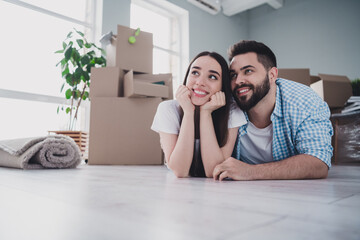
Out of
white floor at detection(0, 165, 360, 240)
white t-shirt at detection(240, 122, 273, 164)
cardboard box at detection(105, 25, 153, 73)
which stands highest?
cardboard box at detection(105, 25, 153, 73)

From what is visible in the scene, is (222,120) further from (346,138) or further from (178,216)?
(346,138)

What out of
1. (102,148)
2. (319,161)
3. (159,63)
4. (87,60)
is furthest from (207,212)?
(159,63)

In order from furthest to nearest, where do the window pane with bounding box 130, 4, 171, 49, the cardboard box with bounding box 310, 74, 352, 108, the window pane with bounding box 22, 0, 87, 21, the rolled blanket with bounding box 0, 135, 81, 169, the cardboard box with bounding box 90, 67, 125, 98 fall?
the window pane with bounding box 130, 4, 171, 49 < the window pane with bounding box 22, 0, 87, 21 < the cardboard box with bounding box 310, 74, 352, 108 < the cardboard box with bounding box 90, 67, 125, 98 < the rolled blanket with bounding box 0, 135, 81, 169

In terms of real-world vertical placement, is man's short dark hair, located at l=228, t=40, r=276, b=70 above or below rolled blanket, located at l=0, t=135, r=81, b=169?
above

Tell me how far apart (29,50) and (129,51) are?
4.30ft

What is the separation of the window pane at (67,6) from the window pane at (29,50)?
103 millimetres

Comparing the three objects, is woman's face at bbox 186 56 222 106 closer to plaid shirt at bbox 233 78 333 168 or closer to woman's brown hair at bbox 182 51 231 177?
woman's brown hair at bbox 182 51 231 177

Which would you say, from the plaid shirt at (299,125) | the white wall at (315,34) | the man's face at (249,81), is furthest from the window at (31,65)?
the white wall at (315,34)

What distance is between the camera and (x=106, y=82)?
2.23m

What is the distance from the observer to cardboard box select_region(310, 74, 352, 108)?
247 centimetres

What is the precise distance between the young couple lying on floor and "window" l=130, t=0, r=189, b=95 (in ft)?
9.29

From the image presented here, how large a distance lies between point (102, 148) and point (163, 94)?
65 cm

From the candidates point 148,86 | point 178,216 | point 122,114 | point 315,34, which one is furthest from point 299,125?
point 315,34

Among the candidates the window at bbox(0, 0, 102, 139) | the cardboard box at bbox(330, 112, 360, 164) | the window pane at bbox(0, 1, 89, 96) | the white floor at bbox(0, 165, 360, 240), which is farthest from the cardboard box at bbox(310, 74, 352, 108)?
the window pane at bbox(0, 1, 89, 96)
